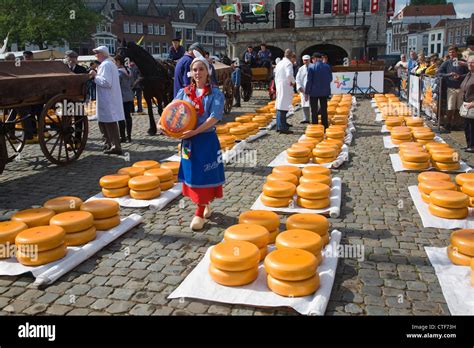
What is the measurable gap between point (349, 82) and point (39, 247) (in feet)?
65.6

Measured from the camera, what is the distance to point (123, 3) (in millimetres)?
68062

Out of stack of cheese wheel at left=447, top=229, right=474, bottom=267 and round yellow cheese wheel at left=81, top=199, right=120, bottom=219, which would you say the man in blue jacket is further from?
stack of cheese wheel at left=447, top=229, right=474, bottom=267

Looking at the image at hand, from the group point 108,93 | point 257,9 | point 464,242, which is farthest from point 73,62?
point 257,9

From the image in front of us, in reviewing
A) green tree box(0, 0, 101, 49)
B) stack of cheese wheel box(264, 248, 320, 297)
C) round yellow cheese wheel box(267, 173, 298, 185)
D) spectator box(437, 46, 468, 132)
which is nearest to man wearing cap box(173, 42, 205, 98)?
round yellow cheese wheel box(267, 173, 298, 185)

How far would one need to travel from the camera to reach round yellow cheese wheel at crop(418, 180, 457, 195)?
19.0 feet

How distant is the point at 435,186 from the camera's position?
5809mm

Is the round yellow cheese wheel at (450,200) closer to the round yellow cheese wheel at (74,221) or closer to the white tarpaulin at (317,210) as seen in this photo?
the white tarpaulin at (317,210)

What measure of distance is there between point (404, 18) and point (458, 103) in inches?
3622

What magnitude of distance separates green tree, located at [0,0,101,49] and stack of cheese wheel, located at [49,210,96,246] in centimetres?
3974

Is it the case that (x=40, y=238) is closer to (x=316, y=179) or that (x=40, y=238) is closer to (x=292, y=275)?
(x=292, y=275)

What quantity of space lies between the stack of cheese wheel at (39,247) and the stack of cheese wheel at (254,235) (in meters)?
1.68

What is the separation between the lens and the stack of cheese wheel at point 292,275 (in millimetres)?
3518

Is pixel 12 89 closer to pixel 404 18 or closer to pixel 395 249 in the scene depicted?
pixel 395 249

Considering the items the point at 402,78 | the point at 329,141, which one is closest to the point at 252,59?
the point at 402,78
